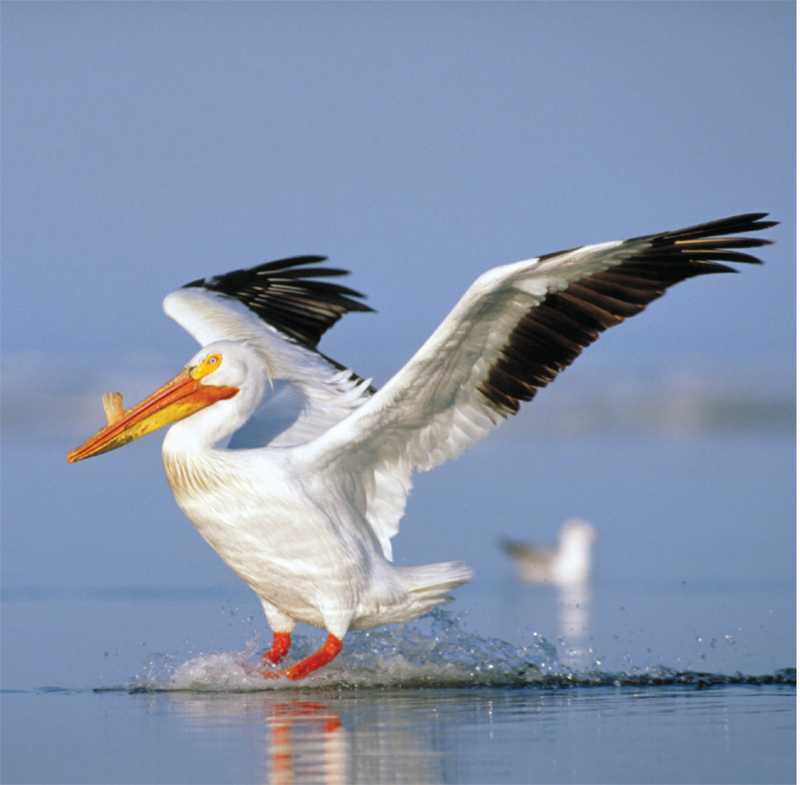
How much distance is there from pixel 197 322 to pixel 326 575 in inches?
82.0

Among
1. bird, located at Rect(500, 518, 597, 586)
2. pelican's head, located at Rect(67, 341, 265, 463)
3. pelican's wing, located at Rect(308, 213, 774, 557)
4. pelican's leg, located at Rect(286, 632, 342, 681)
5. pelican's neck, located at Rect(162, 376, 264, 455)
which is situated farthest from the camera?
bird, located at Rect(500, 518, 597, 586)

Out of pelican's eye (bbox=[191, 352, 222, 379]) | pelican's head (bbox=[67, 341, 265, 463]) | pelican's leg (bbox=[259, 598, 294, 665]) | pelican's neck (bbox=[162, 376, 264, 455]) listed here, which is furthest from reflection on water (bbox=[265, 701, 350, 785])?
pelican's eye (bbox=[191, 352, 222, 379])

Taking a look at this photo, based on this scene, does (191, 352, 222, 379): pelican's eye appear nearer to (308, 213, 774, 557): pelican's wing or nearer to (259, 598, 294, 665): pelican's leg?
(308, 213, 774, 557): pelican's wing

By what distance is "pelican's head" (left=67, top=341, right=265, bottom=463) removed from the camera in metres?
9.11

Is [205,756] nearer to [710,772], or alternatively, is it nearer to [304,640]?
[710,772]

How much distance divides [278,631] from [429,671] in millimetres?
975

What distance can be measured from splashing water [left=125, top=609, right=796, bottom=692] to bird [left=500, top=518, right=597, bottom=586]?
3.34 metres

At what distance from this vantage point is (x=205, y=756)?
20.7ft

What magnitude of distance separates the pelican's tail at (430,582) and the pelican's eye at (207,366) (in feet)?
4.32

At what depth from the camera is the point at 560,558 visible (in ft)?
41.3

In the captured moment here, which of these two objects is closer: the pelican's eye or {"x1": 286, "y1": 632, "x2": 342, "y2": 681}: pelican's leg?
{"x1": 286, "y1": 632, "x2": 342, "y2": 681}: pelican's leg

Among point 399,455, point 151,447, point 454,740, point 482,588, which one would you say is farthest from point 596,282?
point 151,447

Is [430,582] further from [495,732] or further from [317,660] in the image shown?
[495,732]

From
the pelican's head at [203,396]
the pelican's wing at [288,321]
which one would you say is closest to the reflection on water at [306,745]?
the pelican's head at [203,396]
